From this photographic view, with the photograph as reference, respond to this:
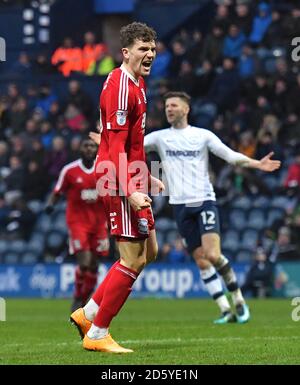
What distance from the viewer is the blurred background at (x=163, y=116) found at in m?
20.8

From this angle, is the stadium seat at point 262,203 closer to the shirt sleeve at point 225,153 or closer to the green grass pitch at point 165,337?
the green grass pitch at point 165,337

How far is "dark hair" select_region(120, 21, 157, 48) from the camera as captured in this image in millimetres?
8664

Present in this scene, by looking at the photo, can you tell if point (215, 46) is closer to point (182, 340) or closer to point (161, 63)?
point (161, 63)

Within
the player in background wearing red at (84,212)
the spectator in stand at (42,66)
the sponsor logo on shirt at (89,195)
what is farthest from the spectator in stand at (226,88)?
the sponsor logo on shirt at (89,195)

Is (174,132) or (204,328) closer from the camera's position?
(204,328)

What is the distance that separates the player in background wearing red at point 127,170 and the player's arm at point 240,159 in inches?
69.0

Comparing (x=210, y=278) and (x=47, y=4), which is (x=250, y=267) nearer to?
(x=210, y=278)

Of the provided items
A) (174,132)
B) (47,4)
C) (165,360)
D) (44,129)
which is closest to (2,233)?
(44,129)

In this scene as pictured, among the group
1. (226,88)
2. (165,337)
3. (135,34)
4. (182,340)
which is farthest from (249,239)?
(135,34)

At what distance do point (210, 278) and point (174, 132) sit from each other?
1.77 metres

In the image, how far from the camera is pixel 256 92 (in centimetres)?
2248

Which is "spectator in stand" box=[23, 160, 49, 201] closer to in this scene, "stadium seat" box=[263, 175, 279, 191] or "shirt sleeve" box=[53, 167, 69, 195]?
"stadium seat" box=[263, 175, 279, 191]

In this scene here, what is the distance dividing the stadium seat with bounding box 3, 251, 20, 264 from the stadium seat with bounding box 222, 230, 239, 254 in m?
4.52

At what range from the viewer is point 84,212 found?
15.0m
